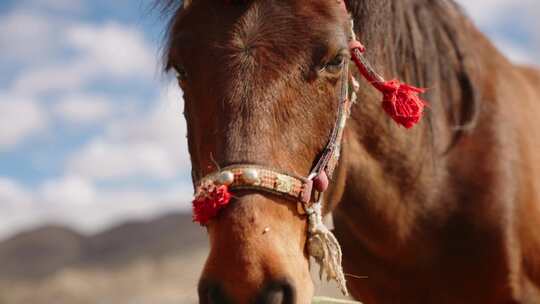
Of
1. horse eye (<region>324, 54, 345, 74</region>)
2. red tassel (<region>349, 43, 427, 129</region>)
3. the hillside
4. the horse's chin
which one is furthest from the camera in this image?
the hillside

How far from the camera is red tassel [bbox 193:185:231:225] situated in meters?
2.18

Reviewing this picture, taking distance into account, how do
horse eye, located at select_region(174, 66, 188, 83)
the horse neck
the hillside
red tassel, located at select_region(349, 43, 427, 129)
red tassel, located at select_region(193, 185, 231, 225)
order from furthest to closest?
the hillside < the horse neck < red tassel, located at select_region(349, 43, 427, 129) < horse eye, located at select_region(174, 66, 188, 83) < red tassel, located at select_region(193, 185, 231, 225)

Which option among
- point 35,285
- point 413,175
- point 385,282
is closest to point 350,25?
point 413,175

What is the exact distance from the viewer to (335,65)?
251 centimetres

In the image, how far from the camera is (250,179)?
7.15ft

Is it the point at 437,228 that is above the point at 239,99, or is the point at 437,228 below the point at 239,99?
below

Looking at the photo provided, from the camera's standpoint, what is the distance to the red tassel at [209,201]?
2178 millimetres

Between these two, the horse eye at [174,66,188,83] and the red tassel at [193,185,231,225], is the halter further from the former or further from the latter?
the horse eye at [174,66,188,83]

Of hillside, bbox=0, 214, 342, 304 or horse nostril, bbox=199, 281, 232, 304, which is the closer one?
horse nostril, bbox=199, 281, 232, 304

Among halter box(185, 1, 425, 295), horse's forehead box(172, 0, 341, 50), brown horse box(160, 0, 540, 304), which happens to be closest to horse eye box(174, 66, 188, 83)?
brown horse box(160, 0, 540, 304)

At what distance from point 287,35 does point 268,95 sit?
0.28 metres

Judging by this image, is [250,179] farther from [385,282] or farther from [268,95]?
[385,282]

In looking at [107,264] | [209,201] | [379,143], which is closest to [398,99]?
[379,143]

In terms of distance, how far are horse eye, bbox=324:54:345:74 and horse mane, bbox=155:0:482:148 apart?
70cm
